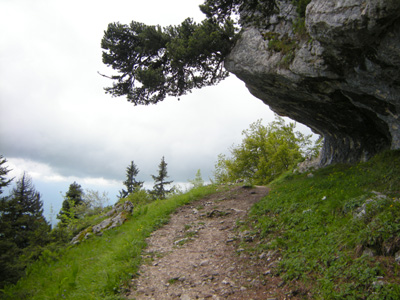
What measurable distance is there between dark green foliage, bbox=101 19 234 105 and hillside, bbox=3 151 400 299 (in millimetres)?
8292

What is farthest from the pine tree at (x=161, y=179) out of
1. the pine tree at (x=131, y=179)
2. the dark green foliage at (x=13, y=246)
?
the dark green foliage at (x=13, y=246)

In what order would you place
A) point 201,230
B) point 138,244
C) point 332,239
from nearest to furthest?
point 332,239 < point 138,244 < point 201,230

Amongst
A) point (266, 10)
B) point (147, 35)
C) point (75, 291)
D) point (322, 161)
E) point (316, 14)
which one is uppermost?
point (147, 35)

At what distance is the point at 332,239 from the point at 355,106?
8385 mm

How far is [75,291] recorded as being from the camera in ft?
24.4

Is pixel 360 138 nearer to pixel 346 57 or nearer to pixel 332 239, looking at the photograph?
pixel 346 57

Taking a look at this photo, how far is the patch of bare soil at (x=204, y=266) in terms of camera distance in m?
6.05

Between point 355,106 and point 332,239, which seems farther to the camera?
point 355,106

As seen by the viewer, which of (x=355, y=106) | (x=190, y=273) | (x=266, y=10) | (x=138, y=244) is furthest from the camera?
(x=266, y=10)

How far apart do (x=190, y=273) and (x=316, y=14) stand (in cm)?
959

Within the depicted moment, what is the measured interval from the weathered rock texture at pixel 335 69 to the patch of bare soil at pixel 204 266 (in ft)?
23.3

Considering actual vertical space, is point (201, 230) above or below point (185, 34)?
below

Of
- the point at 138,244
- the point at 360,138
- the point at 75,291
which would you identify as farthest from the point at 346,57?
the point at 75,291

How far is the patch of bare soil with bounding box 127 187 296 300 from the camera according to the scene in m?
6.05
